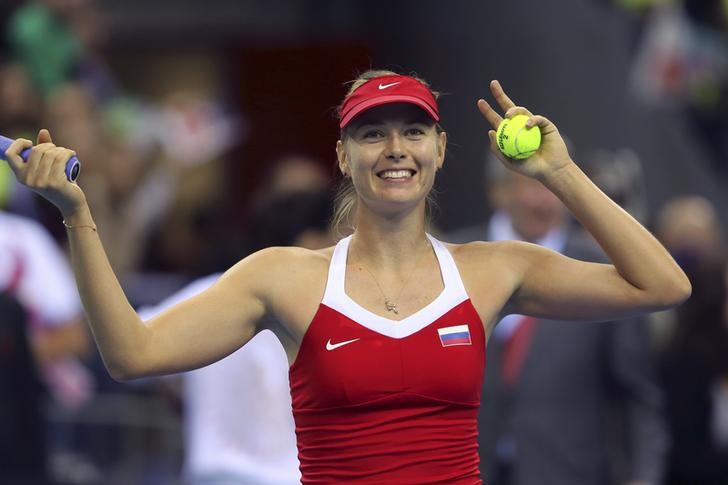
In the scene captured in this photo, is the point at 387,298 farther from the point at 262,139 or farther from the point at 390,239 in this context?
the point at 262,139

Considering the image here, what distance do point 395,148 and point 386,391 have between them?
649mm

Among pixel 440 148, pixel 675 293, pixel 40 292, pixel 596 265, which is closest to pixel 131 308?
pixel 440 148

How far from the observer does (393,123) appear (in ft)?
14.2

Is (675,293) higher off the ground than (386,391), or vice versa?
(675,293)

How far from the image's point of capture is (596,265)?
14.6ft

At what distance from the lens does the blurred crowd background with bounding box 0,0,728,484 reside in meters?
7.85

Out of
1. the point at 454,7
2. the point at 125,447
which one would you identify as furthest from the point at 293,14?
the point at 125,447

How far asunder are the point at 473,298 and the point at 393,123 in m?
0.53

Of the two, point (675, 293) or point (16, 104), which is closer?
point (675, 293)

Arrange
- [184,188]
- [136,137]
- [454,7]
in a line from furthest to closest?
[184,188]
[454,7]
[136,137]

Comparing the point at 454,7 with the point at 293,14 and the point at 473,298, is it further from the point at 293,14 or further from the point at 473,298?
the point at 473,298

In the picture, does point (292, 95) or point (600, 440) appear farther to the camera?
point (292, 95)

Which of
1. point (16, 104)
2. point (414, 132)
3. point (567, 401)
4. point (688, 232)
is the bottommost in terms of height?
point (567, 401)

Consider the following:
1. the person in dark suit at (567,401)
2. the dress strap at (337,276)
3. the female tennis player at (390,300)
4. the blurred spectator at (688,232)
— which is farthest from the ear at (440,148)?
the blurred spectator at (688,232)
